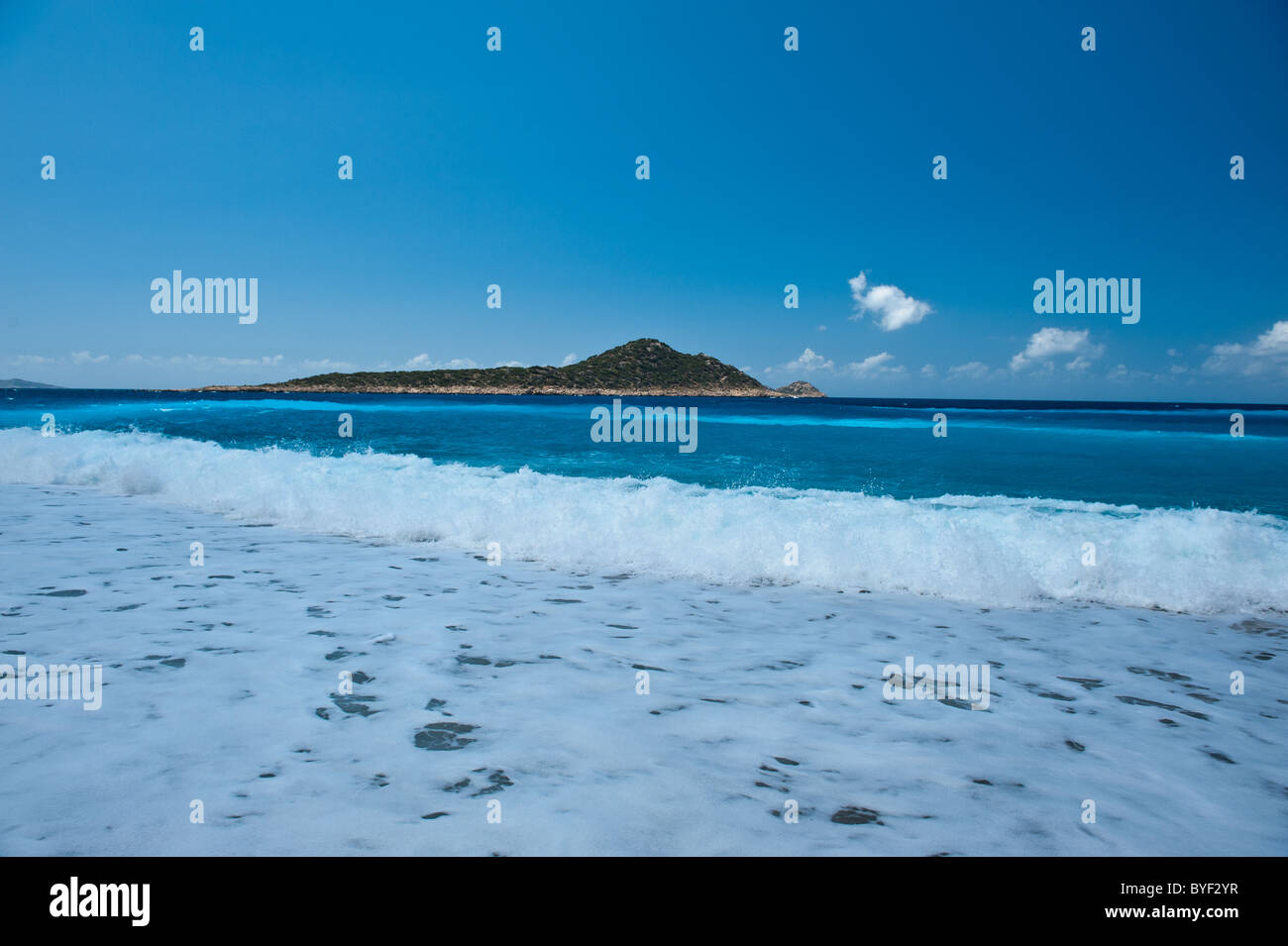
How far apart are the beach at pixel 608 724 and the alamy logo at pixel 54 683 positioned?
0.47 ft

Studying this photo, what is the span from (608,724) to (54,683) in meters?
4.61

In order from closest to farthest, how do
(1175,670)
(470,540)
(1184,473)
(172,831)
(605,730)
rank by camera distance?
(172,831), (605,730), (1175,670), (470,540), (1184,473)

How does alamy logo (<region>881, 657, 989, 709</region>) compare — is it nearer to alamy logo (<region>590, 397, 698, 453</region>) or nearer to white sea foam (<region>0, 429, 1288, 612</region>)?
white sea foam (<region>0, 429, 1288, 612</region>)

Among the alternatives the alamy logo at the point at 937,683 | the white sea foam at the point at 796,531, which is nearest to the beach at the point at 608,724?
the alamy logo at the point at 937,683

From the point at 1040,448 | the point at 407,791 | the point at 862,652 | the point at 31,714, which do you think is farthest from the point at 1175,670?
the point at 1040,448

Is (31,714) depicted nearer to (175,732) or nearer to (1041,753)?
(175,732)

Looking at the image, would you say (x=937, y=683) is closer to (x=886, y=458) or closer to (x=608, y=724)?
(x=608, y=724)

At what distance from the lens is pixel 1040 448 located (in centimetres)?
2933

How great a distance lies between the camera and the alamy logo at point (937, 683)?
551cm

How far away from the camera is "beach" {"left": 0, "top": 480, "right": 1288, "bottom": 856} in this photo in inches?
136
